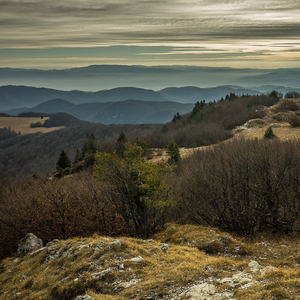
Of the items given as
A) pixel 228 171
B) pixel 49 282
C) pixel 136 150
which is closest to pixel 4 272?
pixel 49 282

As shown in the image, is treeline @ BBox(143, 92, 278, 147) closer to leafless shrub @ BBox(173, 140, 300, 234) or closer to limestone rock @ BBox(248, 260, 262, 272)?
leafless shrub @ BBox(173, 140, 300, 234)

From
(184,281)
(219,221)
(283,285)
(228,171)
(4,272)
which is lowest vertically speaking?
(219,221)

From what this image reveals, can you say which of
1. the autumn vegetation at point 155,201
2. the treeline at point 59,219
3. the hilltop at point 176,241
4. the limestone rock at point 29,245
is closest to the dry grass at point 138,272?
the hilltop at point 176,241

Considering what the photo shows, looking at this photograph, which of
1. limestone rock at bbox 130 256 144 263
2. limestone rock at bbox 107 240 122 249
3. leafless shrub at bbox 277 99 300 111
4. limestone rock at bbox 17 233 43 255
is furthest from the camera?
leafless shrub at bbox 277 99 300 111

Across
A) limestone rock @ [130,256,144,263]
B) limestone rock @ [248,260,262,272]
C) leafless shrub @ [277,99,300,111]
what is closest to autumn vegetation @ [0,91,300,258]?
limestone rock @ [130,256,144,263]

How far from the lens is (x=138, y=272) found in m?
11.6

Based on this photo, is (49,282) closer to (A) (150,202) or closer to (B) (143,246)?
(B) (143,246)

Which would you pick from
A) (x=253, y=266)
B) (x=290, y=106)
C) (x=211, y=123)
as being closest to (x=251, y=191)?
(x=253, y=266)

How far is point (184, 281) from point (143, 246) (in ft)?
15.4

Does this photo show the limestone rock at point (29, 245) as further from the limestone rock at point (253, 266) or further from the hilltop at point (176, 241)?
the limestone rock at point (253, 266)

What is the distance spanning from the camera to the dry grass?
31.1ft

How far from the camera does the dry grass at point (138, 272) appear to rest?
31.1 feet

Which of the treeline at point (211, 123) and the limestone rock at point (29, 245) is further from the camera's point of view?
the treeline at point (211, 123)

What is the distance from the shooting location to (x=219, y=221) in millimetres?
24953
